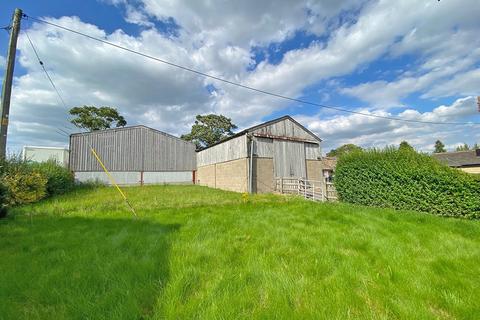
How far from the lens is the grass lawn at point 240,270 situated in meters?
2.27

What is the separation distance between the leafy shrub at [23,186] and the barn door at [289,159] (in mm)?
12841

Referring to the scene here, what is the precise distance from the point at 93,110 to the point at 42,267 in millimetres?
38338

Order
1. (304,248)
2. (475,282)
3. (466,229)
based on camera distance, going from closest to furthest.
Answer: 1. (475,282)
2. (304,248)
3. (466,229)

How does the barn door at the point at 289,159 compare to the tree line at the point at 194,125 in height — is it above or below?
below

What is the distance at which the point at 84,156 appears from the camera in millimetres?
20125

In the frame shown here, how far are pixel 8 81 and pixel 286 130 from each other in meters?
14.9

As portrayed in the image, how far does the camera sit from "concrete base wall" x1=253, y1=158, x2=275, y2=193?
1526 cm

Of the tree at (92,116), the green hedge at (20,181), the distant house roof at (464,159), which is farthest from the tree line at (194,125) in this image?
the green hedge at (20,181)

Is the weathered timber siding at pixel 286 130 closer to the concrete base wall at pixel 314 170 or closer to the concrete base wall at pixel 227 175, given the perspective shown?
the concrete base wall at pixel 314 170

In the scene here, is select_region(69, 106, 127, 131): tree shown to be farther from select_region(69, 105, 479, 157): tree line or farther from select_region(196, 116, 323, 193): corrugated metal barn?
select_region(196, 116, 323, 193): corrugated metal barn

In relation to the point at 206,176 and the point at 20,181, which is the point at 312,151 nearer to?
the point at 206,176

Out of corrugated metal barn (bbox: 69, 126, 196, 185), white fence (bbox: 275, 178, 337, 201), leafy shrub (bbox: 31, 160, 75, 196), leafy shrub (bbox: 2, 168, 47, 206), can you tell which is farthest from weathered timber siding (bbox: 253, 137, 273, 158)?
leafy shrub (bbox: 31, 160, 75, 196)

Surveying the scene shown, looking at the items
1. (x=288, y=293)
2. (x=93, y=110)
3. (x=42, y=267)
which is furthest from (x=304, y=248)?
(x=93, y=110)

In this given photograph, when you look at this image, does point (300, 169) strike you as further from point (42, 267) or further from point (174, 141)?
point (42, 267)
